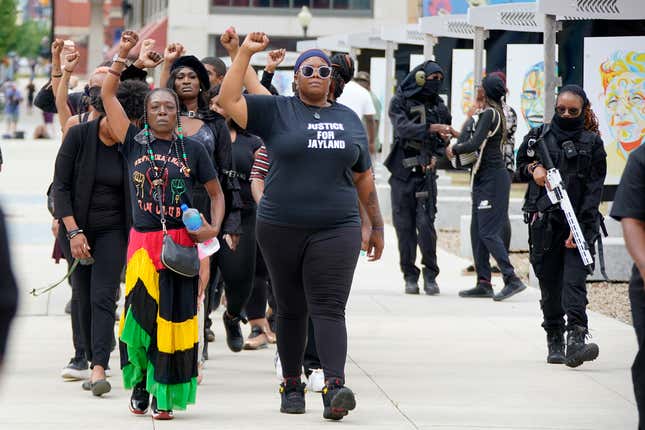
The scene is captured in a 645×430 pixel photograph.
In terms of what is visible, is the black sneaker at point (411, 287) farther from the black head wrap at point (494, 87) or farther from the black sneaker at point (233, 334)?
the black sneaker at point (233, 334)

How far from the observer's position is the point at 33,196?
24.8 meters

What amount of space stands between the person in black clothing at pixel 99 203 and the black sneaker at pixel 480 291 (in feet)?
17.9

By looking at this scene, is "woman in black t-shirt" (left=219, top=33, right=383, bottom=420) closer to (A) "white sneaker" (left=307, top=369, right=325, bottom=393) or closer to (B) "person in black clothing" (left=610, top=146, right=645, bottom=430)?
(A) "white sneaker" (left=307, top=369, right=325, bottom=393)

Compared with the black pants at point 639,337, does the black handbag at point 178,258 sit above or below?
above

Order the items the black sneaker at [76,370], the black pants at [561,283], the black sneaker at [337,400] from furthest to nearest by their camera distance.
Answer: the black pants at [561,283], the black sneaker at [76,370], the black sneaker at [337,400]

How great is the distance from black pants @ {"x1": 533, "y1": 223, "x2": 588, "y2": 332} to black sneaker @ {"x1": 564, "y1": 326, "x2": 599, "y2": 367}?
0.05 m

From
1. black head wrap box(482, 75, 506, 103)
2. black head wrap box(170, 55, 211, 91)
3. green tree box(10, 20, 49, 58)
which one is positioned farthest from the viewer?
green tree box(10, 20, 49, 58)

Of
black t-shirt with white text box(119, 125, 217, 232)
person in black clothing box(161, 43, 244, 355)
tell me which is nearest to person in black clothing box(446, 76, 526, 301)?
person in black clothing box(161, 43, 244, 355)

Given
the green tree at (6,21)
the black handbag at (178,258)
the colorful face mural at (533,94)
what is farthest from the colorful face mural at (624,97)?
the green tree at (6,21)

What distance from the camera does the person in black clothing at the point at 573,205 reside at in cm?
901

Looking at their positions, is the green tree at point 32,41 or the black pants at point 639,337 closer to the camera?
the black pants at point 639,337

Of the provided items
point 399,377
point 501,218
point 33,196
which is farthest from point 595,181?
point 33,196

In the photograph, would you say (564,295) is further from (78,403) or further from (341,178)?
(78,403)

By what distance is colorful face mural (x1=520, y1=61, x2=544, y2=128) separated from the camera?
56.9ft
